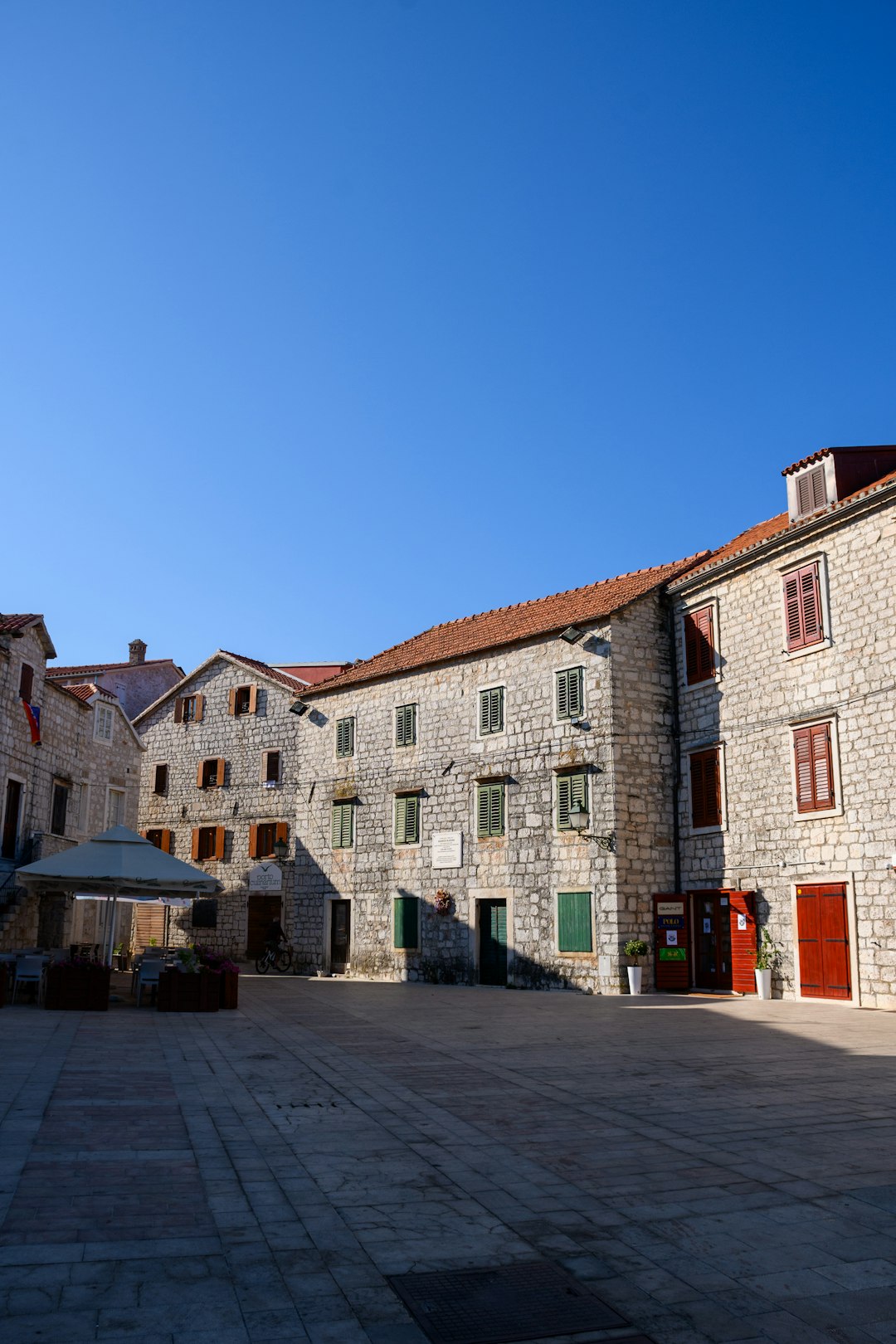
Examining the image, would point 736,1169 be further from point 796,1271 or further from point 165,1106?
point 165,1106

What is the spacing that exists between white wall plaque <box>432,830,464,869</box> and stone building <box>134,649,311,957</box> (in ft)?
22.8

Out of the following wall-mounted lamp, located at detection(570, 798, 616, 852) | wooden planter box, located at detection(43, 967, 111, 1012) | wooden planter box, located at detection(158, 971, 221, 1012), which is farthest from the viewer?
wall-mounted lamp, located at detection(570, 798, 616, 852)

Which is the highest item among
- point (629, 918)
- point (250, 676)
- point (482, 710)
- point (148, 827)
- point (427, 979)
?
point (250, 676)

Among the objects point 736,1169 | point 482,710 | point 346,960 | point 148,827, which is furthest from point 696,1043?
point 148,827

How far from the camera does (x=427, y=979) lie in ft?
82.4

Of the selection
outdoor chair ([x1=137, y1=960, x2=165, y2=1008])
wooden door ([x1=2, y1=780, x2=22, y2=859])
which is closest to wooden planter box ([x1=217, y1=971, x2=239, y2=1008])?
outdoor chair ([x1=137, y1=960, x2=165, y2=1008])

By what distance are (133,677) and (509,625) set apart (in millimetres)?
19975

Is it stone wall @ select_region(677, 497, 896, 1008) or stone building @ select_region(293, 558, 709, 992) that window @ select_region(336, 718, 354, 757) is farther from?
stone wall @ select_region(677, 497, 896, 1008)

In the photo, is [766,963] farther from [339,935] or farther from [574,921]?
[339,935]

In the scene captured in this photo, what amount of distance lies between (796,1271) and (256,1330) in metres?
2.21

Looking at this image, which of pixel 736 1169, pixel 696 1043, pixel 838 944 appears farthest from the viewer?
pixel 838 944

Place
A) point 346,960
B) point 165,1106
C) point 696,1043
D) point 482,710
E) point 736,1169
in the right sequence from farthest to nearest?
point 346,960 < point 482,710 < point 696,1043 < point 165,1106 < point 736,1169

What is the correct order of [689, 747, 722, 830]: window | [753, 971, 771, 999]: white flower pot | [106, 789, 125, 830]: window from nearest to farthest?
1. [753, 971, 771, 999]: white flower pot
2. [689, 747, 722, 830]: window
3. [106, 789, 125, 830]: window

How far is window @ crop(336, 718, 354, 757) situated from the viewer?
94.3 ft
